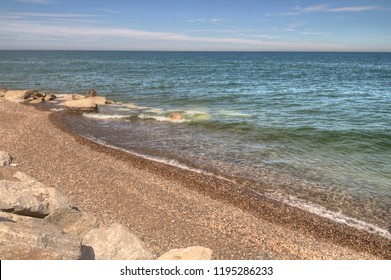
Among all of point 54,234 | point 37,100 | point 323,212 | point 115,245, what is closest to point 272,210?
point 323,212

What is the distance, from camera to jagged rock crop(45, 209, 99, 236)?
827 cm

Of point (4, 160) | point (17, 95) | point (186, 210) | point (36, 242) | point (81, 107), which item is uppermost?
point (17, 95)

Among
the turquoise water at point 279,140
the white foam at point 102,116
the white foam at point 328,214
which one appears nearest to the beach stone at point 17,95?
the turquoise water at point 279,140

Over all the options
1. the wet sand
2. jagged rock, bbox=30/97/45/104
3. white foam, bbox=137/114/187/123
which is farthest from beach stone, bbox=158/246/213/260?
jagged rock, bbox=30/97/45/104

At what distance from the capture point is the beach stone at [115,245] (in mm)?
7168

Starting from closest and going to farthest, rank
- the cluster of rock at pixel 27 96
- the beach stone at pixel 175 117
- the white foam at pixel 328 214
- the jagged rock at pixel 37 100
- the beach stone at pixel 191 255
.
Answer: the beach stone at pixel 191 255 → the white foam at pixel 328 214 → the beach stone at pixel 175 117 → the jagged rock at pixel 37 100 → the cluster of rock at pixel 27 96

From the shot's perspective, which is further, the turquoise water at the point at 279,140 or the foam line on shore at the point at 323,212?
the turquoise water at the point at 279,140

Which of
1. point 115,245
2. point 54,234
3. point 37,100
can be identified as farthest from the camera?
point 37,100

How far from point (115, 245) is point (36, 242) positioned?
2.10 meters

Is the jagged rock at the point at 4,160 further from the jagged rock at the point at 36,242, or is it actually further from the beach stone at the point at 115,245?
the jagged rock at the point at 36,242

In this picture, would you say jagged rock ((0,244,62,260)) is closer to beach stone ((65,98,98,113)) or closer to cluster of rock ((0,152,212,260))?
cluster of rock ((0,152,212,260))

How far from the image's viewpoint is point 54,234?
6129 mm

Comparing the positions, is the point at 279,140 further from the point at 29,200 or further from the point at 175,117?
the point at 29,200
